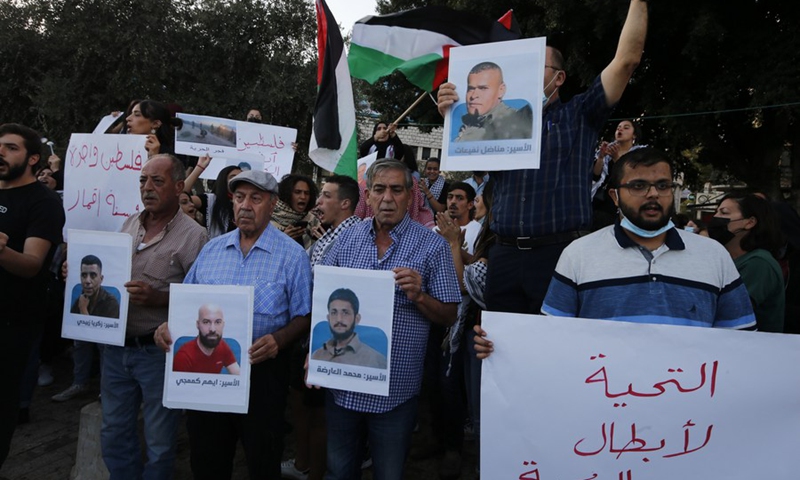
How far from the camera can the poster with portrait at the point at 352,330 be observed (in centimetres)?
253

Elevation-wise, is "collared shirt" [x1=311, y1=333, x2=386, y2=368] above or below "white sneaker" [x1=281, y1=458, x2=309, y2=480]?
above

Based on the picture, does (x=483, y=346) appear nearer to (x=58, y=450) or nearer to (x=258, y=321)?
(x=258, y=321)

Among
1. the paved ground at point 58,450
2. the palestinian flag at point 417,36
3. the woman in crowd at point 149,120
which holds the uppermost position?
the palestinian flag at point 417,36

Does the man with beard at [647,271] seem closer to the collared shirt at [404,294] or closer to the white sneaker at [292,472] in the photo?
the collared shirt at [404,294]

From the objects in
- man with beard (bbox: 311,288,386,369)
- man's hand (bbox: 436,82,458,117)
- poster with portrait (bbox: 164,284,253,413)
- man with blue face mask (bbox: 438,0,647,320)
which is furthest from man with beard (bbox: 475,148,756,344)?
poster with portrait (bbox: 164,284,253,413)

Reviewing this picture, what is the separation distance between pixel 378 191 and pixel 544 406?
130 cm

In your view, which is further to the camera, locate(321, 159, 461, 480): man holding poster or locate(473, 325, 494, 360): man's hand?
locate(321, 159, 461, 480): man holding poster

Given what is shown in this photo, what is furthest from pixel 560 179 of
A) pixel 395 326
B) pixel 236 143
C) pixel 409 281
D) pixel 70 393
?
pixel 70 393

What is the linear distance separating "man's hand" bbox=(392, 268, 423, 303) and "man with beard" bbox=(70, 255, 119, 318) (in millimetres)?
1666

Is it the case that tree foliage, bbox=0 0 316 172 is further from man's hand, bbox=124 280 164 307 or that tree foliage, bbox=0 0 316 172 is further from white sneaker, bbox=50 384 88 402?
man's hand, bbox=124 280 164 307

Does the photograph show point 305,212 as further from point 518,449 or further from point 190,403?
point 518,449

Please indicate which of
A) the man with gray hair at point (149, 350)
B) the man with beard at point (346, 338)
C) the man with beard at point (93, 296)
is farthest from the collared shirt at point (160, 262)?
the man with beard at point (346, 338)

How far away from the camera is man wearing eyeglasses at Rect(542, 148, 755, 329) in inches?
84.1

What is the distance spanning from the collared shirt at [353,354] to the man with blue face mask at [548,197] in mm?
676
